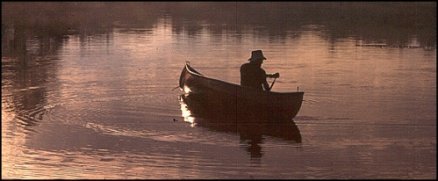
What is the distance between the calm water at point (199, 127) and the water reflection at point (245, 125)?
0.11 metres

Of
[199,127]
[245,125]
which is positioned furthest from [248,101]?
[199,127]

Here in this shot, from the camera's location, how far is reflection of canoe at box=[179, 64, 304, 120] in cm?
1786

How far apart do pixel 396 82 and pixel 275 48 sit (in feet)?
43.8

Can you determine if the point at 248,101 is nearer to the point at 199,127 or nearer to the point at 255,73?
the point at 255,73

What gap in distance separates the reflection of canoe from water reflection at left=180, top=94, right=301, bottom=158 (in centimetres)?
9

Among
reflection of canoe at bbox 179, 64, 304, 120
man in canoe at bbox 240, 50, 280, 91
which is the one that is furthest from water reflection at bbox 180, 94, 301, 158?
man in canoe at bbox 240, 50, 280, 91

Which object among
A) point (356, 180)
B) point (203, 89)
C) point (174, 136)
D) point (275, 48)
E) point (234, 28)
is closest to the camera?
point (356, 180)

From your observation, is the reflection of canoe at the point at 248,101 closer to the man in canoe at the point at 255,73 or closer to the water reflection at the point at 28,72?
the man in canoe at the point at 255,73

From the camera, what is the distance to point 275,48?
3847cm

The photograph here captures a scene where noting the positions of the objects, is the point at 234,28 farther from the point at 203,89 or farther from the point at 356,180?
the point at 356,180

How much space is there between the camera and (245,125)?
59.8ft

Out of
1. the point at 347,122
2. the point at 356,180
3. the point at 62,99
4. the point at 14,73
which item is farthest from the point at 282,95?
the point at 14,73

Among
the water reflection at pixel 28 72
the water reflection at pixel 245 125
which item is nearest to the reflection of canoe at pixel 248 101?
the water reflection at pixel 245 125

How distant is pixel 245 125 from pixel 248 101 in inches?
21.4
